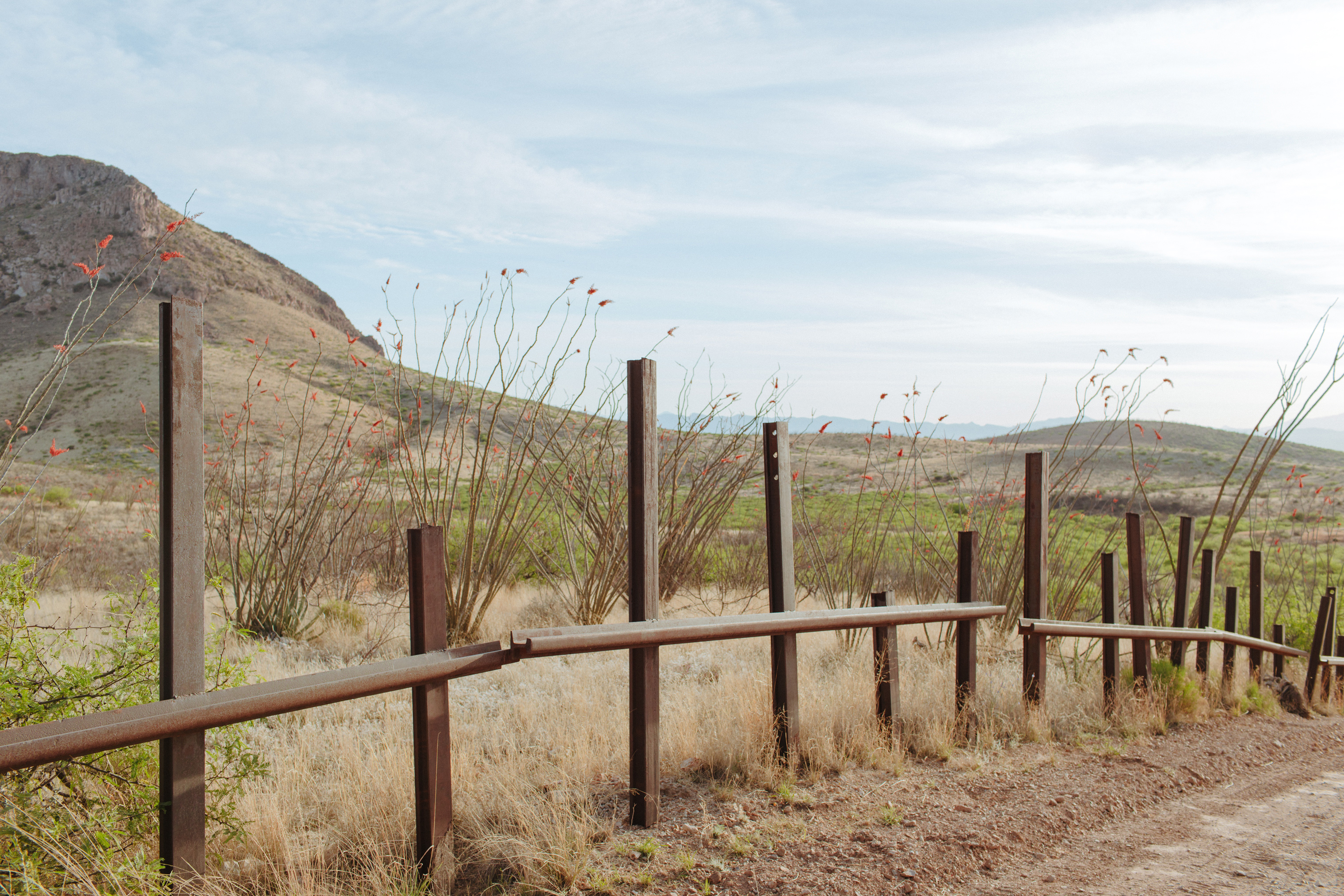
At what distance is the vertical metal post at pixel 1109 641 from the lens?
507 cm

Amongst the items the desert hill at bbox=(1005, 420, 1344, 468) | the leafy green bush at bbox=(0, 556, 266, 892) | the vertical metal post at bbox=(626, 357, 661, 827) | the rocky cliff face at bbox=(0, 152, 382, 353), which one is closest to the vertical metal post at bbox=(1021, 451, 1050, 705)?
the vertical metal post at bbox=(626, 357, 661, 827)

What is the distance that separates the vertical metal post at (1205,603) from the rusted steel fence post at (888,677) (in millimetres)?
3245

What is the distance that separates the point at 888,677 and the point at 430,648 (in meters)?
2.43

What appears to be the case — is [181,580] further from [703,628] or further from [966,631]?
[966,631]

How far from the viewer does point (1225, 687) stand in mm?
5965

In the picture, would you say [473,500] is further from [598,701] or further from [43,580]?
[43,580]

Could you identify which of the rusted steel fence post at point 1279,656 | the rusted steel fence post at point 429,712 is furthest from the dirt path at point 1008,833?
the rusted steel fence post at point 1279,656

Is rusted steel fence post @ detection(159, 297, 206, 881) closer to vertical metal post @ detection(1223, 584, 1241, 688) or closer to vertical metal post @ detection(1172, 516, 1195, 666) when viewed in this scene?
vertical metal post @ detection(1172, 516, 1195, 666)

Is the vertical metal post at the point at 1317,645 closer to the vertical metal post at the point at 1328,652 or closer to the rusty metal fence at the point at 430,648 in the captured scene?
the vertical metal post at the point at 1328,652

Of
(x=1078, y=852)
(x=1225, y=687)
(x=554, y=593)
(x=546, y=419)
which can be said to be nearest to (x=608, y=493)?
(x=546, y=419)

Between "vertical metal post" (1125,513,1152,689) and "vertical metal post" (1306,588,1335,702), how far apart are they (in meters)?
2.27

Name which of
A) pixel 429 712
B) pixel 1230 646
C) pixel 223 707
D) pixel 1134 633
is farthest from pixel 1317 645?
pixel 223 707

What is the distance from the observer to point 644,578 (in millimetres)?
3156

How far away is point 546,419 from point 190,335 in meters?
4.82
